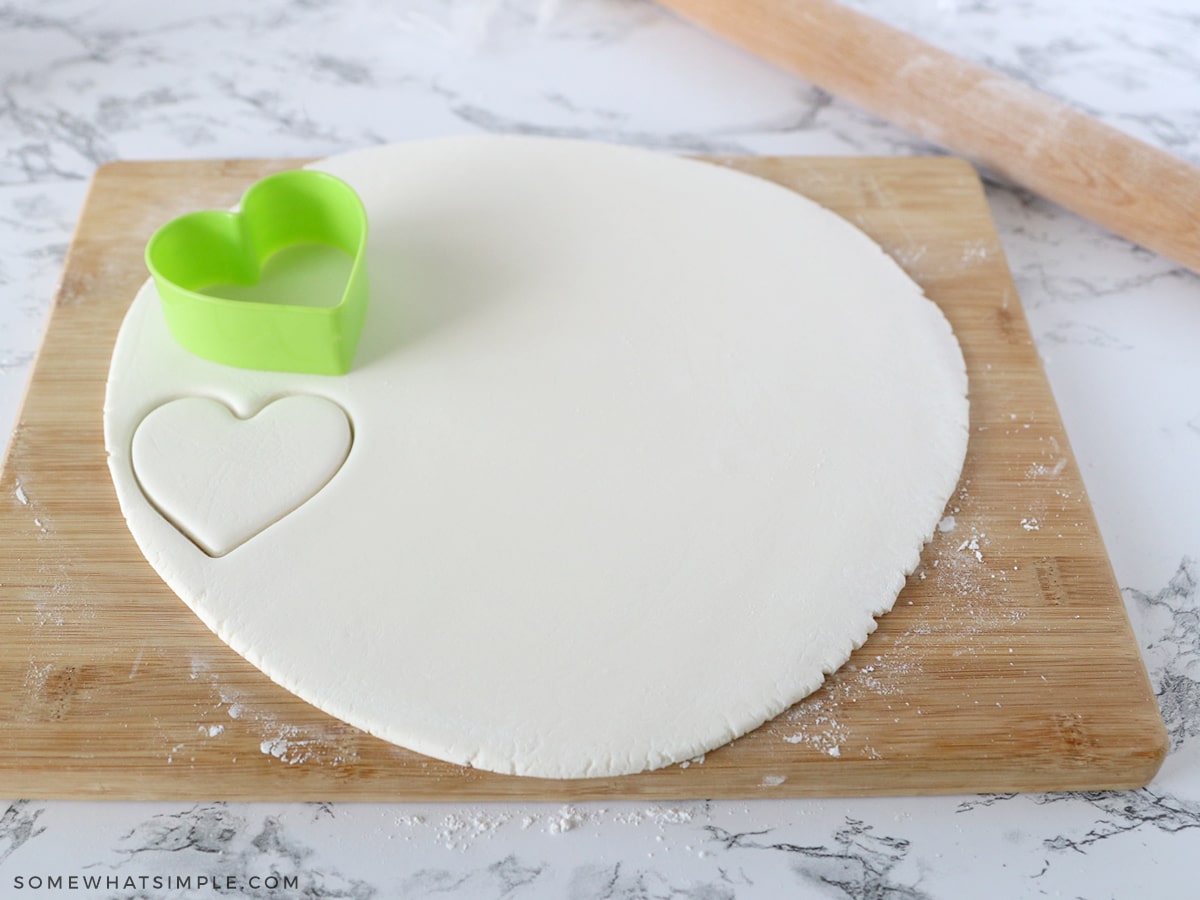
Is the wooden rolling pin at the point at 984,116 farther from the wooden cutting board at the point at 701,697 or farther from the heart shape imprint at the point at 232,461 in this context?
the heart shape imprint at the point at 232,461

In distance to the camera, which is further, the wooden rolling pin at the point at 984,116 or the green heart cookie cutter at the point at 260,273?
the wooden rolling pin at the point at 984,116

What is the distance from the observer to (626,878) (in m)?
1.09

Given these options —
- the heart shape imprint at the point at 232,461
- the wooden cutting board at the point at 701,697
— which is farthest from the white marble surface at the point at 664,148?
the heart shape imprint at the point at 232,461

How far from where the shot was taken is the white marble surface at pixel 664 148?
1.11m

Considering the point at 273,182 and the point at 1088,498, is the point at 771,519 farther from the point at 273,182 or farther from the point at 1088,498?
the point at 273,182

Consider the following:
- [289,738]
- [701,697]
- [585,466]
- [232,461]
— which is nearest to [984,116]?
[585,466]

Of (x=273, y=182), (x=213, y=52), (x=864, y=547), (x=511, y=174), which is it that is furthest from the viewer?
(x=213, y=52)

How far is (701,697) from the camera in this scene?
44.3 inches

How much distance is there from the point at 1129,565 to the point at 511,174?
3.30 ft

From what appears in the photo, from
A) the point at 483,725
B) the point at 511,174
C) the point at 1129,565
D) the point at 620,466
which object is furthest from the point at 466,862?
the point at 511,174

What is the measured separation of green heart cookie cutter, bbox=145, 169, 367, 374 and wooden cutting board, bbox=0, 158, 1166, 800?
18 cm

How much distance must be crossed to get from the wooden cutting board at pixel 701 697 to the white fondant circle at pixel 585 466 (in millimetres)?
36

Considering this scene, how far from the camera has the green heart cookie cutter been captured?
1.30 metres

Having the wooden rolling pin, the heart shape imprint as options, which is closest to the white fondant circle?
the heart shape imprint
